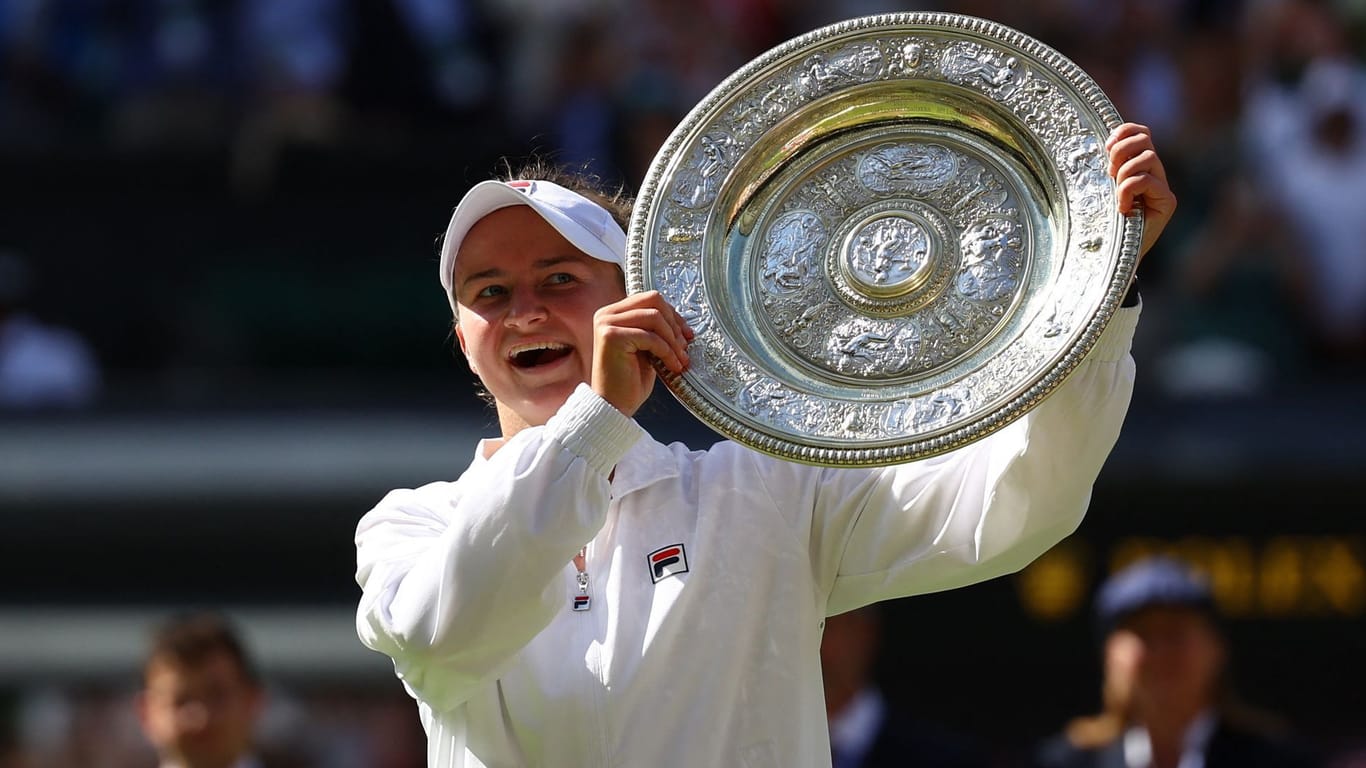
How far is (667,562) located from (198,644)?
2610mm

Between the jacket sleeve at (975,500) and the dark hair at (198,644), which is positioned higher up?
the dark hair at (198,644)

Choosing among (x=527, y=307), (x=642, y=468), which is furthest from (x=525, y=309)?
(x=642, y=468)

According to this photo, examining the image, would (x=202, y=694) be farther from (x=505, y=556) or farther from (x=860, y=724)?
(x=505, y=556)

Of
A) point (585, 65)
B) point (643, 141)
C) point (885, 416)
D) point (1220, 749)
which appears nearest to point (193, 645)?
point (1220, 749)

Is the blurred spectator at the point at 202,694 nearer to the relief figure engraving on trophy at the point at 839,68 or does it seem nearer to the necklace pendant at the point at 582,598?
the necklace pendant at the point at 582,598

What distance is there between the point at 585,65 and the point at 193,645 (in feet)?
13.6

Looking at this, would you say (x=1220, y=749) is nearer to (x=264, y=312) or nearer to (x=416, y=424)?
(x=416, y=424)

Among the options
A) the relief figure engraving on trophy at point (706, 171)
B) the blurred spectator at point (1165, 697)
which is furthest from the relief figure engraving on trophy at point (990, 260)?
the blurred spectator at point (1165, 697)

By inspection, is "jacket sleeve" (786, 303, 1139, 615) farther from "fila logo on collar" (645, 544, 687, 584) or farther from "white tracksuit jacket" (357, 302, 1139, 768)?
"fila logo on collar" (645, 544, 687, 584)

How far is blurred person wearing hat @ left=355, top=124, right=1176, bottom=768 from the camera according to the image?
10.3 feet

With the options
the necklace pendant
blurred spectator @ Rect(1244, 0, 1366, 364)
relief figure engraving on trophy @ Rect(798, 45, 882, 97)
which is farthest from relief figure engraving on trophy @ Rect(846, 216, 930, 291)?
blurred spectator @ Rect(1244, 0, 1366, 364)

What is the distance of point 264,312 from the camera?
923cm

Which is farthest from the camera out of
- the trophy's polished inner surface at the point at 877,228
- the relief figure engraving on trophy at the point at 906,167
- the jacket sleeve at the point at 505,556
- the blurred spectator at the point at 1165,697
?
the blurred spectator at the point at 1165,697

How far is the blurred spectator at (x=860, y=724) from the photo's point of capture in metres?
5.82
